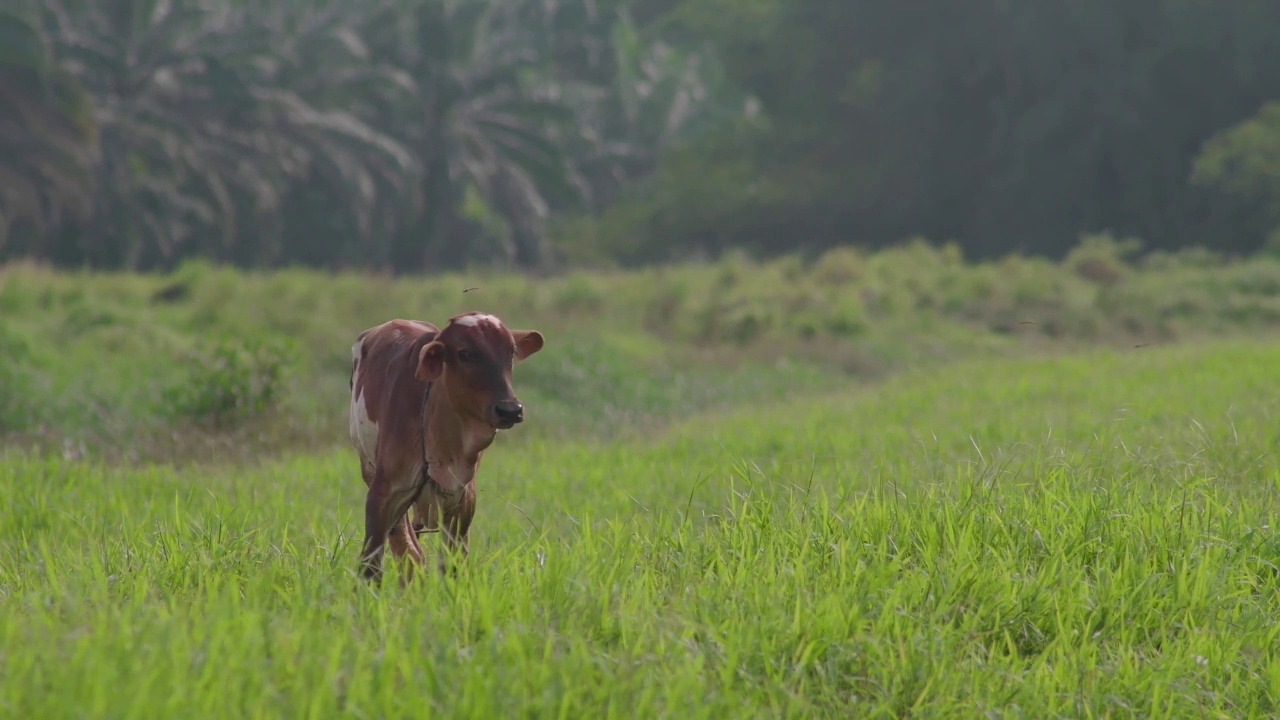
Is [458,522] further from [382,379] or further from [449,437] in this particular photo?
[382,379]

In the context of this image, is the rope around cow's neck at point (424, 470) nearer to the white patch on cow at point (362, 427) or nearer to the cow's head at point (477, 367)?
the cow's head at point (477, 367)

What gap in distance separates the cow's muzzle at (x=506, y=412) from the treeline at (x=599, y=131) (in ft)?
84.7

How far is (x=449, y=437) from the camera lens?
14.4ft

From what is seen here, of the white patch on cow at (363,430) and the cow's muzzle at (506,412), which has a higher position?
the cow's muzzle at (506,412)

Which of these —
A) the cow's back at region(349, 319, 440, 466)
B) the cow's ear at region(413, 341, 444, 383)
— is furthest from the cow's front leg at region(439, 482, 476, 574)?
the cow's ear at region(413, 341, 444, 383)

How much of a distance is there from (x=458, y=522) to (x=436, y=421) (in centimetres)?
41

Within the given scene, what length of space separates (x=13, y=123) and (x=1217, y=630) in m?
27.8

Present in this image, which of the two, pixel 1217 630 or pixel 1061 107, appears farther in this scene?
pixel 1061 107

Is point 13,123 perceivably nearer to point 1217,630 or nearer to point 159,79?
point 159,79

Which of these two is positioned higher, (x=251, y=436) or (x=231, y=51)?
(x=231, y=51)

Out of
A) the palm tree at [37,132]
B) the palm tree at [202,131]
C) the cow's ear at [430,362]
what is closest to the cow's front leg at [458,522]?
the cow's ear at [430,362]

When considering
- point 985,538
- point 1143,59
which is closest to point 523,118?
point 1143,59

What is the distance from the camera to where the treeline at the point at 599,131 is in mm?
30203

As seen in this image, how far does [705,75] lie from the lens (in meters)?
54.0
